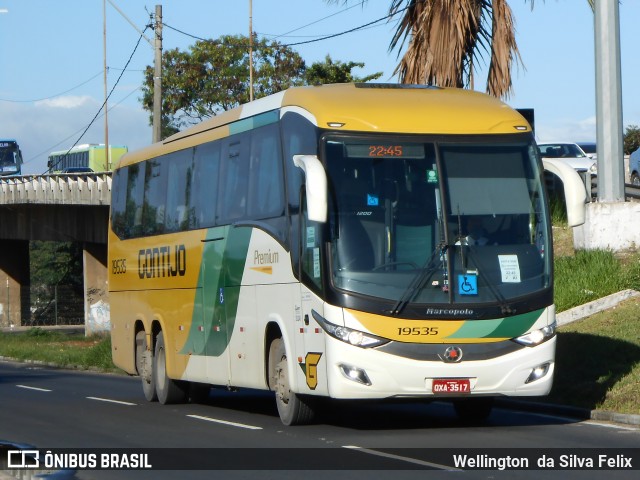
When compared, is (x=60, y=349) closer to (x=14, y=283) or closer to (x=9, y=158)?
(x=14, y=283)

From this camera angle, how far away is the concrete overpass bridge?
49.5m

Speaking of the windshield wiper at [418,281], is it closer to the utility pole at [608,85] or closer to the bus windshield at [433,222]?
the bus windshield at [433,222]

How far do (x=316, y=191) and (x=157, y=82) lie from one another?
825 inches

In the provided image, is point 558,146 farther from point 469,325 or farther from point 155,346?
point 469,325

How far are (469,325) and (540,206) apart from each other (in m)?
1.65

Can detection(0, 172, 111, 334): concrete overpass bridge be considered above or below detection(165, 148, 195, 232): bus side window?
above

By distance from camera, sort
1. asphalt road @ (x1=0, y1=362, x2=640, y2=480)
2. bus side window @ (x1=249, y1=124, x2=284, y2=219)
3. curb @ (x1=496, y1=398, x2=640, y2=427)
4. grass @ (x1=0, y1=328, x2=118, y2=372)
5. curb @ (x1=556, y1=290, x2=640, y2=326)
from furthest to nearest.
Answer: grass @ (x1=0, y1=328, x2=118, y2=372)
curb @ (x1=556, y1=290, x2=640, y2=326)
bus side window @ (x1=249, y1=124, x2=284, y2=219)
curb @ (x1=496, y1=398, x2=640, y2=427)
asphalt road @ (x1=0, y1=362, x2=640, y2=480)

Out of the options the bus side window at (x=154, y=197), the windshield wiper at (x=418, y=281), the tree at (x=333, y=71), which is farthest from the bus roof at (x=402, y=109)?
the tree at (x=333, y=71)

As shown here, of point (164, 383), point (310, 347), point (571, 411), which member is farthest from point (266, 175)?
point (164, 383)

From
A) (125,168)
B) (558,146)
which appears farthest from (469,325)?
(558,146)

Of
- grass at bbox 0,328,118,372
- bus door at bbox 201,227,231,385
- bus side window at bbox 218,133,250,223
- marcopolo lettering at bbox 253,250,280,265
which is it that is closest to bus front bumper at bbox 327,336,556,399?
marcopolo lettering at bbox 253,250,280,265

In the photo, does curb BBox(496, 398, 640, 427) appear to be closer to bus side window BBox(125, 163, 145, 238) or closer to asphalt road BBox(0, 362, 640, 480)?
asphalt road BBox(0, 362, 640, 480)

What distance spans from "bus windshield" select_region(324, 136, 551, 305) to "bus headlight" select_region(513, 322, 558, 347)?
→ 421 mm

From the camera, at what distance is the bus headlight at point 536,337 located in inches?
537
